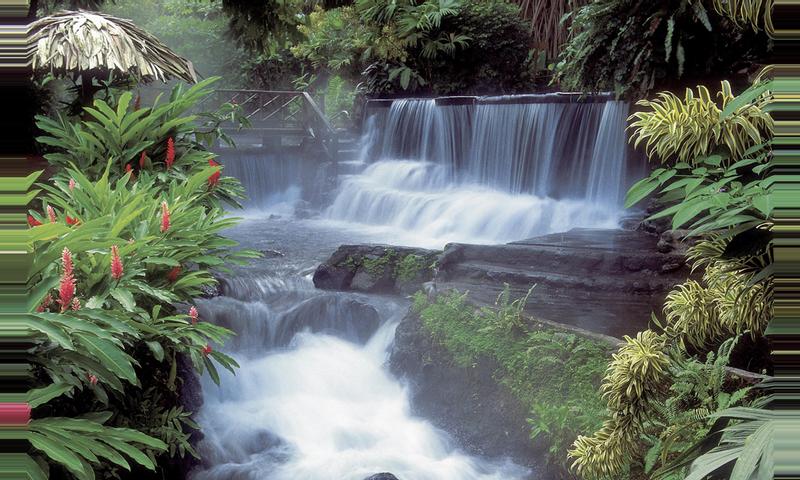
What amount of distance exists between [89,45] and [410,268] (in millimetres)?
3144

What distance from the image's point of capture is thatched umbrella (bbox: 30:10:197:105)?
3.57m

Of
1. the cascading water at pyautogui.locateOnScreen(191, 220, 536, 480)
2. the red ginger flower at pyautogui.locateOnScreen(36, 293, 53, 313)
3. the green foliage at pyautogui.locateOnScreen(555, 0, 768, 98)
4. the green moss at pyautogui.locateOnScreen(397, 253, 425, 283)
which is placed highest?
the green foliage at pyautogui.locateOnScreen(555, 0, 768, 98)

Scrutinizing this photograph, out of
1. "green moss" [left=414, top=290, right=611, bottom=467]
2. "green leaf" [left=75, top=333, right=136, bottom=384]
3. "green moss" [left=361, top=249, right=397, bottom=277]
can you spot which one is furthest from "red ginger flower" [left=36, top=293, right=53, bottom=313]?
"green moss" [left=361, top=249, right=397, bottom=277]

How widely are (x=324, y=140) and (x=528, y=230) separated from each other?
502cm

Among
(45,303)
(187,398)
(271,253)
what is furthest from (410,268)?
(45,303)

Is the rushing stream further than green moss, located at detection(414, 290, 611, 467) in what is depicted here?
Yes

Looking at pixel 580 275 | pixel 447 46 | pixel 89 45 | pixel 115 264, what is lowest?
pixel 580 275

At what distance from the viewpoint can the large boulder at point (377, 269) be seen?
18.7 feet

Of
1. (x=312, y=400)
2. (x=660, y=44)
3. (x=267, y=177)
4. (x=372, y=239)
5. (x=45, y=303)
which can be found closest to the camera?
(x=45, y=303)

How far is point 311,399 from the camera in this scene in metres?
4.54

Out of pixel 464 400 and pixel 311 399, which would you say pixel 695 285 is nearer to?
pixel 464 400

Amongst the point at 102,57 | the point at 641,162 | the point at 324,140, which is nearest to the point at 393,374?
the point at 102,57

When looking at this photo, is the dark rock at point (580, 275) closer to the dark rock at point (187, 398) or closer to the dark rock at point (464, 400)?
the dark rock at point (464, 400)

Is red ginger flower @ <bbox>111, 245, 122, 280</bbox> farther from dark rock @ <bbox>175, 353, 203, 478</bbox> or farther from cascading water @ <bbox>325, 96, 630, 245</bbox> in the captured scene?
cascading water @ <bbox>325, 96, 630, 245</bbox>
